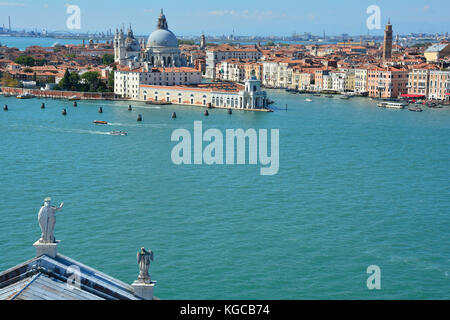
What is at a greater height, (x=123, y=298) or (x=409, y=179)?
(x=123, y=298)

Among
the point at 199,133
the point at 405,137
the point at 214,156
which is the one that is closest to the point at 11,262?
the point at 214,156

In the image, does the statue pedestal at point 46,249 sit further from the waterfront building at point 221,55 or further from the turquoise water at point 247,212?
the waterfront building at point 221,55

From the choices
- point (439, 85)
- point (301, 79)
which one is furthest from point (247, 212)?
point (301, 79)

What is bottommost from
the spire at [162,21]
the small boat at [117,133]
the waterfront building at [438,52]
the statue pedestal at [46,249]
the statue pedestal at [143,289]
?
the small boat at [117,133]

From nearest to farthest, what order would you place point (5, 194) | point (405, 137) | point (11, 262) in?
1. point (11, 262)
2. point (5, 194)
3. point (405, 137)

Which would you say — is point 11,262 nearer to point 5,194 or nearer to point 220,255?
point 220,255

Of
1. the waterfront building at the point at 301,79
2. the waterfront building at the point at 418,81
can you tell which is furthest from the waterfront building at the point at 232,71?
the waterfront building at the point at 418,81
